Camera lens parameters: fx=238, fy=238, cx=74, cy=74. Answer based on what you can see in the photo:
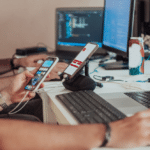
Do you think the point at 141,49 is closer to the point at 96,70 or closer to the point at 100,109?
the point at 96,70

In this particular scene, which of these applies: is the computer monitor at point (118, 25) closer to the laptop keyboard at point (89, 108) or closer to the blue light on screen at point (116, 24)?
the blue light on screen at point (116, 24)

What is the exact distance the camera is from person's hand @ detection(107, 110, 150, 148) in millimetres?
592

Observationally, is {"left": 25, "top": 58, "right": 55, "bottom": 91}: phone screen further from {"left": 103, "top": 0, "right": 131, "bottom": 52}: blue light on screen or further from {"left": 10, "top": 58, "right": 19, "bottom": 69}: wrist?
{"left": 10, "top": 58, "right": 19, "bottom": 69}: wrist

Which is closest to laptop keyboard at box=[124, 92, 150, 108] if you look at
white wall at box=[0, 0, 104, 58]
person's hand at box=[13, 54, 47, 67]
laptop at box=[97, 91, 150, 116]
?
laptop at box=[97, 91, 150, 116]

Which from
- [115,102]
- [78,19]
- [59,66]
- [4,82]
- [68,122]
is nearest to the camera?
[68,122]

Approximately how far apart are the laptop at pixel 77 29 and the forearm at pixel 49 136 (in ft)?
4.11

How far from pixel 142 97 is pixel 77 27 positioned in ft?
4.00

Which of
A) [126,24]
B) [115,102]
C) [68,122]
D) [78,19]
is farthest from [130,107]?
[78,19]

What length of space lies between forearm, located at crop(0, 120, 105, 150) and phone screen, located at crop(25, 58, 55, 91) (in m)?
0.35

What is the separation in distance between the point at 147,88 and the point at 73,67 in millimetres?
345

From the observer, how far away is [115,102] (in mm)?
867

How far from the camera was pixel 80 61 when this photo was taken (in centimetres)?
109

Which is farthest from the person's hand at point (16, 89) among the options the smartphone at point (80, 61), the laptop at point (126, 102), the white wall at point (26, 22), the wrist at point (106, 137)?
the white wall at point (26, 22)

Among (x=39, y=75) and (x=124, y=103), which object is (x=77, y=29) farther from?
(x=124, y=103)
